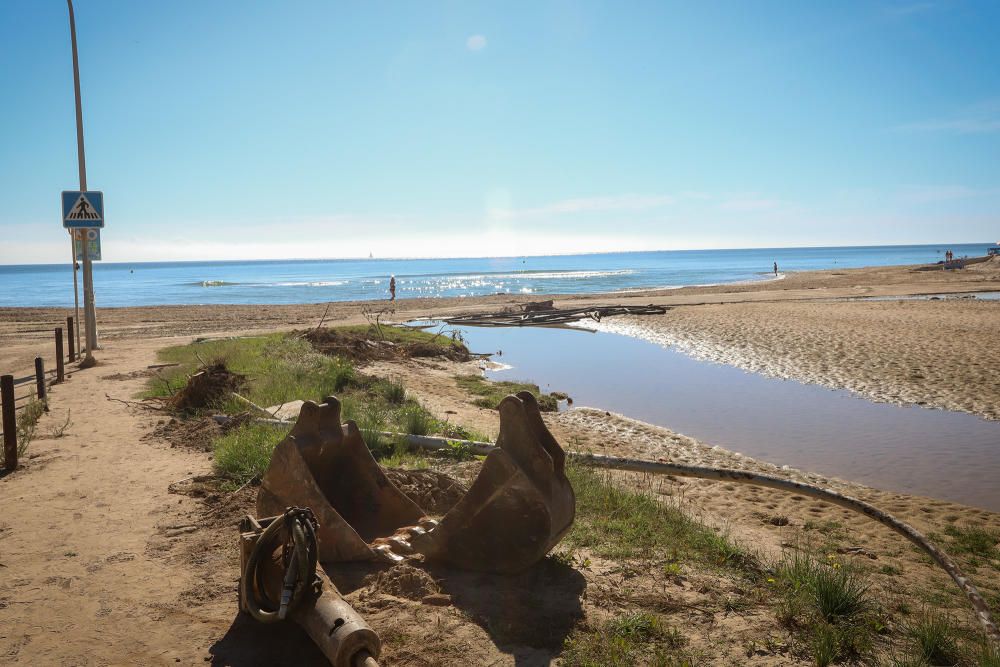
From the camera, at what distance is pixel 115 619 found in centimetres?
422

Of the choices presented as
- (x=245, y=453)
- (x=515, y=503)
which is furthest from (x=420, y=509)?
(x=245, y=453)

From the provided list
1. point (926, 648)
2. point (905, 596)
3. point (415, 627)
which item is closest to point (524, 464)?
point (415, 627)

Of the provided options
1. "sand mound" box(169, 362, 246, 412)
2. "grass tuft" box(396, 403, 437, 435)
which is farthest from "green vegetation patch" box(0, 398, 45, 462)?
"grass tuft" box(396, 403, 437, 435)

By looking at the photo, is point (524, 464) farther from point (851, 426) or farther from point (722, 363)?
point (722, 363)

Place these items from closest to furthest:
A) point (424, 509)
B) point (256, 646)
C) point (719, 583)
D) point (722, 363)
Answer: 1. point (256, 646)
2. point (719, 583)
3. point (424, 509)
4. point (722, 363)

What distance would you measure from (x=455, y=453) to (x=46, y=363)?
39.8 ft

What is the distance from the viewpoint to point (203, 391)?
10367 millimetres

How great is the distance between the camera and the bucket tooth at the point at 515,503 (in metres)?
4.39

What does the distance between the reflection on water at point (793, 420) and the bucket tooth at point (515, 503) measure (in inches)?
229

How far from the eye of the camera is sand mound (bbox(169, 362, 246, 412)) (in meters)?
10.2

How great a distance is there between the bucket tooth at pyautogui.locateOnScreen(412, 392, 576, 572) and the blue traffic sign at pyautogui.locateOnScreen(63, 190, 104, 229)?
12.5 m

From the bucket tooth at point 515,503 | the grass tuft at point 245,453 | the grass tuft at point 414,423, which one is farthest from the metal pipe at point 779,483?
the grass tuft at point 245,453

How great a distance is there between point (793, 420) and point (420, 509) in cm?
836

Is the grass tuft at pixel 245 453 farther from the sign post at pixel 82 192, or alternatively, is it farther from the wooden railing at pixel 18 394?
the sign post at pixel 82 192
